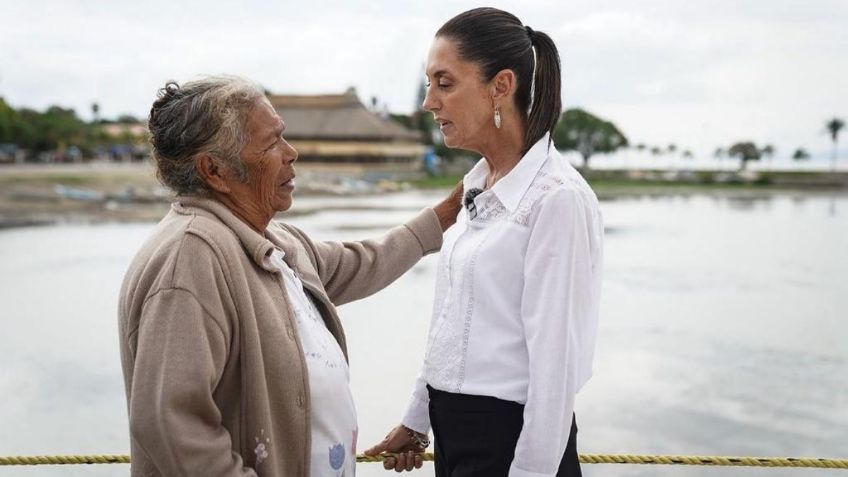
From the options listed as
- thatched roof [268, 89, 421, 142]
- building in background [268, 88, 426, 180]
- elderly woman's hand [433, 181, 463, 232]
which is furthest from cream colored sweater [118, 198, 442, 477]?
thatched roof [268, 89, 421, 142]

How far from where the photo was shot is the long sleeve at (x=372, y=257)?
227 cm

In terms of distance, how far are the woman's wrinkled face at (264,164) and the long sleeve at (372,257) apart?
0.38 metres

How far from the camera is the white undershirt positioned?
1778mm

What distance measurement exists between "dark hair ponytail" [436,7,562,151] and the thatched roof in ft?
159

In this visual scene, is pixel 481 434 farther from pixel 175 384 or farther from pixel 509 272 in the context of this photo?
pixel 175 384

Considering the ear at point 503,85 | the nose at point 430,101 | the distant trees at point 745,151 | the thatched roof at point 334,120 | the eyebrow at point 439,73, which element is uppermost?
the eyebrow at point 439,73

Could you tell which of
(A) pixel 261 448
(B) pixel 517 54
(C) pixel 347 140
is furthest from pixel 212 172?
(C) pixel 347 140

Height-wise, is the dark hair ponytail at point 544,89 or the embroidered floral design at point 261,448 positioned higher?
the dark hair ponytail at point 544,89

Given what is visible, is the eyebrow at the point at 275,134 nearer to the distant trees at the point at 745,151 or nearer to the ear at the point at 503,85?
the ear at the point at 503,85

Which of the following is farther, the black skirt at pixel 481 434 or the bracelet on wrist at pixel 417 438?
the bracelet on wrist at pixel 417 438

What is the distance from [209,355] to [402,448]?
2.42ft

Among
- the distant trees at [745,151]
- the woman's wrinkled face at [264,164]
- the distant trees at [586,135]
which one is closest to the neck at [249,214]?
the woman's wrinkled face at [264,164]

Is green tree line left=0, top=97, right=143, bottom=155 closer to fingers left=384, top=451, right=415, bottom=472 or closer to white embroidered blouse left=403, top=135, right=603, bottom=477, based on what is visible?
fingers left=384, top=451, right=415, bottom=472

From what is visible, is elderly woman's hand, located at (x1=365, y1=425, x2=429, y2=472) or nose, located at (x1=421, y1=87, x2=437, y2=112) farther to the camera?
elderly woman's hand, located at (x1=365, y1=425, x2=429, y2=472)
